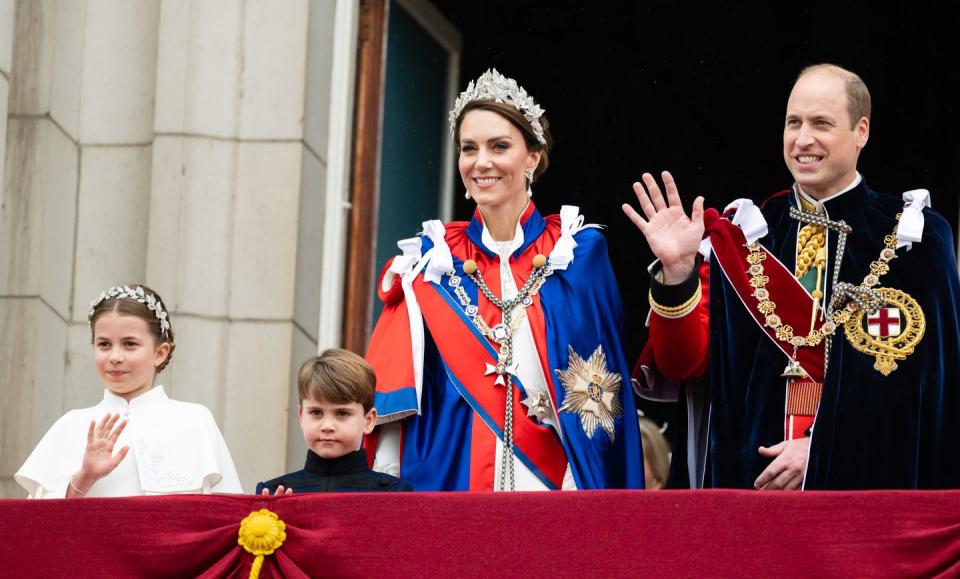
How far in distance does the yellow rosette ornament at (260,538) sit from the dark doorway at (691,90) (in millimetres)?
5340

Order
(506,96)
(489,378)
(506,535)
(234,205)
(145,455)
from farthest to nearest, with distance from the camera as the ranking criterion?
(234,205) → (506,96) → (489,378) → (145,455) → (506,535)

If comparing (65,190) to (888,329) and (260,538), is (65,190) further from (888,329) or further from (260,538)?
(888,329)

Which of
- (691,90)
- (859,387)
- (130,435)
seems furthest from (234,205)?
(691,90)

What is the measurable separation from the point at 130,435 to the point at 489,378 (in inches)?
38.4

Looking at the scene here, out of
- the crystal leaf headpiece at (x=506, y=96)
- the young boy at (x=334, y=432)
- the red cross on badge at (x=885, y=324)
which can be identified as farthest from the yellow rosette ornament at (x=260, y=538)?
the red cross on badge at (x=885, y=324)

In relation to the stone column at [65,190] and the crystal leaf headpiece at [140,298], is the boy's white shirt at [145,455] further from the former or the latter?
the stone column at [65,190]

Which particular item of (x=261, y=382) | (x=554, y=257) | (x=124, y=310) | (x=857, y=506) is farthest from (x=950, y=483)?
(x=261, y=382)

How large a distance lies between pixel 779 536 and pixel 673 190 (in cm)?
113

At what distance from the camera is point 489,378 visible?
463 cm

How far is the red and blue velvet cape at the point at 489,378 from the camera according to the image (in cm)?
459

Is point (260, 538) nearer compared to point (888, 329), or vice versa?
point (260, 538)

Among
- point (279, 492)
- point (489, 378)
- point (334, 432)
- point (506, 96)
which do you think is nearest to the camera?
point (279, 492)

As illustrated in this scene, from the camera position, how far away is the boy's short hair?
4371 mm

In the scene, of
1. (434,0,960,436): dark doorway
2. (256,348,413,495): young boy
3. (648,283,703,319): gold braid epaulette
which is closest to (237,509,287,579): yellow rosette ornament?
(256,348,413,495): young boy
